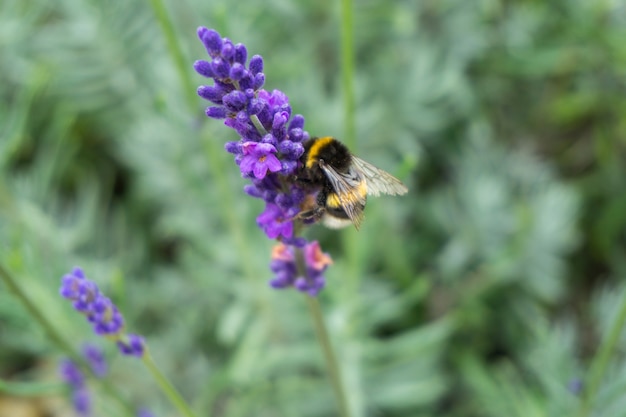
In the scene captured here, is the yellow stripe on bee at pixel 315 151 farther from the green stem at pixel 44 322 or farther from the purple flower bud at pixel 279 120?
the green stem at pixel 44 322

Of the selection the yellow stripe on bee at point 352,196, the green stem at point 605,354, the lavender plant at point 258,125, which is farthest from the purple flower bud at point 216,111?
the green stem at point 605,354

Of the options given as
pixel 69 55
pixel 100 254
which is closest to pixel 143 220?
pixel 100 254

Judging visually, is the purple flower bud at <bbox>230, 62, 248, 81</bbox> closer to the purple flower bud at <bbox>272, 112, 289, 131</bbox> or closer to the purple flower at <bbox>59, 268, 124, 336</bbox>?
the purple flower bud at <bbox>272, 112, 289, 131</bbox>

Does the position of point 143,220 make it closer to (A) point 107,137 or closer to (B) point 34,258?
(A) point 107,137

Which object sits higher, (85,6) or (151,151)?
(85,6)

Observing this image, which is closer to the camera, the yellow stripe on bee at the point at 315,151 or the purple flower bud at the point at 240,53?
the purple flower bud at the point at 240,53
